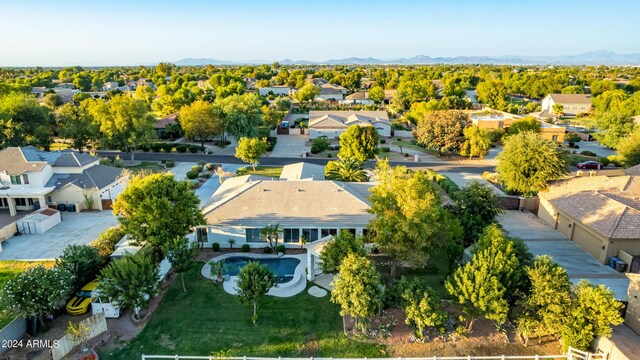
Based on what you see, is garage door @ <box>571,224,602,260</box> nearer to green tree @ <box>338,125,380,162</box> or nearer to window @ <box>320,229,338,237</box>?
window @ <box>320,229,338,237</box>

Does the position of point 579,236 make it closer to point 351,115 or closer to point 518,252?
point 518,252

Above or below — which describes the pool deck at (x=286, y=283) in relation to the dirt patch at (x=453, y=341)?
above

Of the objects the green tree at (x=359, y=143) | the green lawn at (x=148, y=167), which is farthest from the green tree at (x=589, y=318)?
the green lawn at (x=148, y=167)

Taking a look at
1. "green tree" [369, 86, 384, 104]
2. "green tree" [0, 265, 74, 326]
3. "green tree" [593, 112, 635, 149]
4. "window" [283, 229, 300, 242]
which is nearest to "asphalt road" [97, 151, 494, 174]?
"green tree" [593, 112, 635, 149]

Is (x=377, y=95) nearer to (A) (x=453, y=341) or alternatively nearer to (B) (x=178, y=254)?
(B) (x=178, y=254)

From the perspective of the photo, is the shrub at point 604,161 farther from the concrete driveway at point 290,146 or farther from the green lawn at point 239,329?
the green lawn at point 239,329
